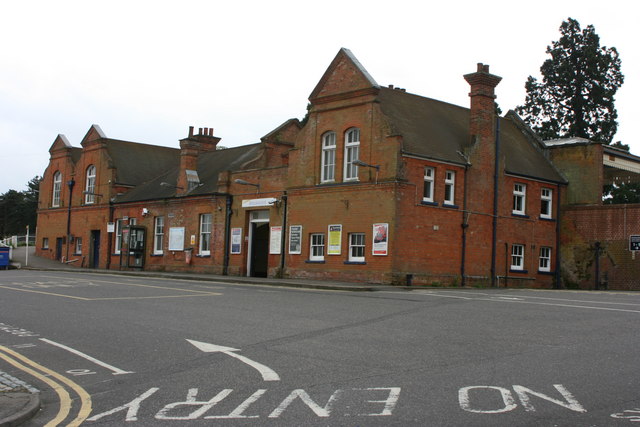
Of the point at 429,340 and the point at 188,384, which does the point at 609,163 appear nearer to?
the point at 429,340

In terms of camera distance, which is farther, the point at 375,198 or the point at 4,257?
the point at 4,257

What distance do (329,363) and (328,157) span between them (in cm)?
2187

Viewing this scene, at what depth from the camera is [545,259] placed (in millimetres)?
35031

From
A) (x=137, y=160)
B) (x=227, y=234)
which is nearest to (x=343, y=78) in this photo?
(x=227, y=234)

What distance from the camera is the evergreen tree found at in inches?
1953

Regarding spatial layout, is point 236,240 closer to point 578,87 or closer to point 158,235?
point 158,235

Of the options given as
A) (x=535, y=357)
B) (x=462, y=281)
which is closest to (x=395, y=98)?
(x=462, y=281)

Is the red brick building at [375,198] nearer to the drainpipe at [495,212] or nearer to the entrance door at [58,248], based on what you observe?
the drainpipe at [495,212]

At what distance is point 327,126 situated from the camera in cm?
3108

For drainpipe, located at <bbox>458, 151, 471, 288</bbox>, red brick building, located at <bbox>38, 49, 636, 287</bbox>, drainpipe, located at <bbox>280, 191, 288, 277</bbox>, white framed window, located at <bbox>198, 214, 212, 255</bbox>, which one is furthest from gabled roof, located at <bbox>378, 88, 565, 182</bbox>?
white framed window, located at <bbox>198, 214, 212, 255</bbox>

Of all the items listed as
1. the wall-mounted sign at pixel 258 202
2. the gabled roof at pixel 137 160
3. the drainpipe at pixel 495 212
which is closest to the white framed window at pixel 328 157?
the wall-mounted sign at pixel 258 202

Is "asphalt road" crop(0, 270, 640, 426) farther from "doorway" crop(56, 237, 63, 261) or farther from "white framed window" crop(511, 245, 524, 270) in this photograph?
"doorway" crop(56, 237, 63, 261)

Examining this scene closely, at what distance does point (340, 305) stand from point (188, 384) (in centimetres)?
945

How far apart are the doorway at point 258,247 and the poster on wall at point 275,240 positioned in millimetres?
1795
